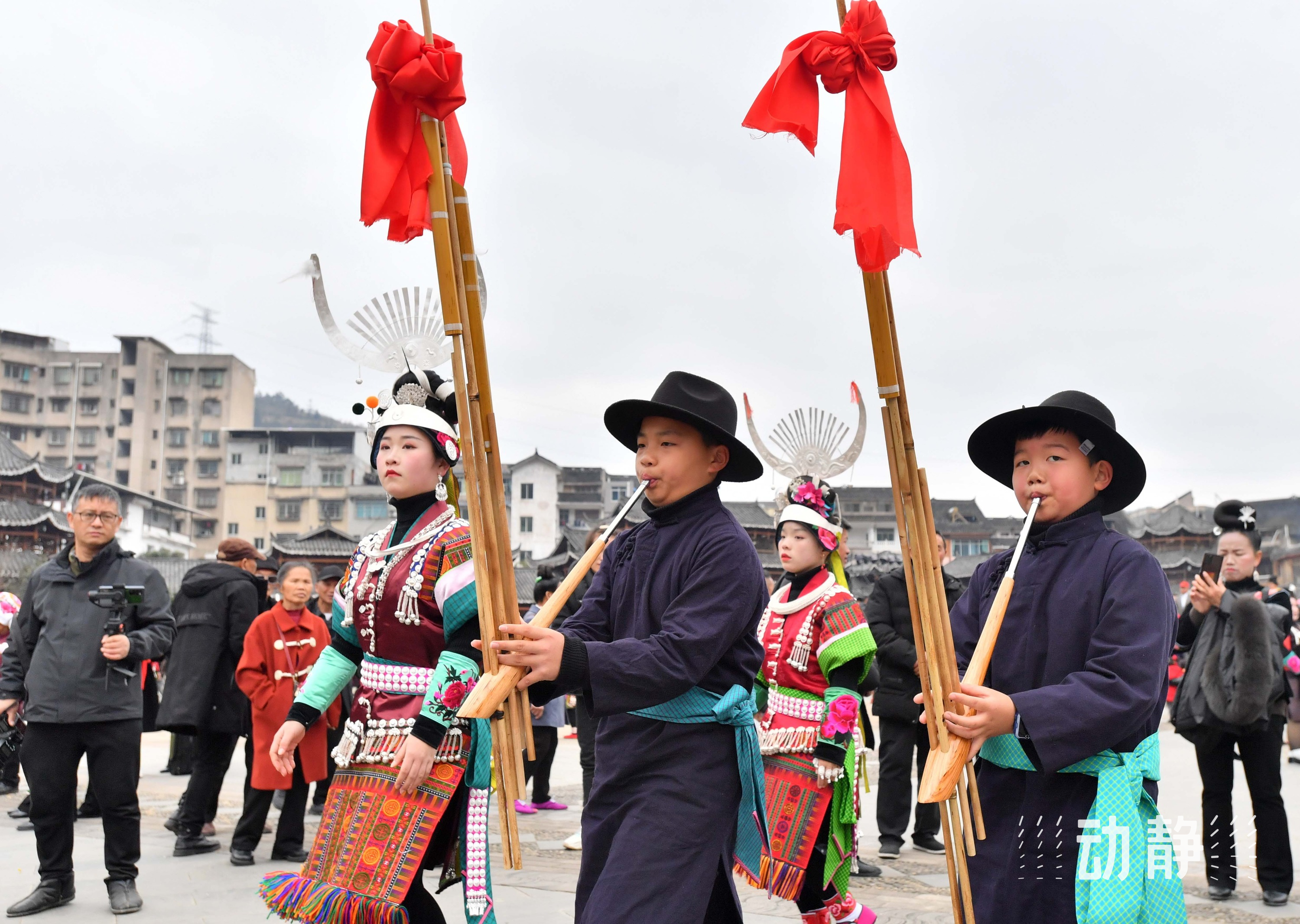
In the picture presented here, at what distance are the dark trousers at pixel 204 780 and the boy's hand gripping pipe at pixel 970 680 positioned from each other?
5309 millimetres

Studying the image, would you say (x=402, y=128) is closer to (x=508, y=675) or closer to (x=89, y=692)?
(x=508, y=675)

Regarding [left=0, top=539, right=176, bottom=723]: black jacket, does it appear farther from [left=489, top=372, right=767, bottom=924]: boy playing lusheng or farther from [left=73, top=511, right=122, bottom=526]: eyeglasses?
[left=489, top=372, right=767, bottom=924]: boy playing lusheng

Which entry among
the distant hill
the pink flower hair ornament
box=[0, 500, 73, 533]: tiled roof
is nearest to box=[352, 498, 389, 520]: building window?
box=[0, 500, 73, 533]: tiled roof

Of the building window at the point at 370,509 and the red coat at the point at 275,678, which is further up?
the building window at the point at 370,509

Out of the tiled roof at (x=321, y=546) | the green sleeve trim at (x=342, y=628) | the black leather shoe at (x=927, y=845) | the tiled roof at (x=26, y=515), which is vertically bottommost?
the black leather shoe at (x=927, y=845)

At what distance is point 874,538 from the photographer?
57.5 m

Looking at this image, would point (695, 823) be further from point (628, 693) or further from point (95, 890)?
point (95, 890)

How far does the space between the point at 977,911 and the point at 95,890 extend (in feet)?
14.9

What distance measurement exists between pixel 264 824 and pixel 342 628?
316 cm

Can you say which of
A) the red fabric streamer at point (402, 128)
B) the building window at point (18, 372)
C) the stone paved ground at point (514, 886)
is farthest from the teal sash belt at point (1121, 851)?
the building window at point (18, 372)

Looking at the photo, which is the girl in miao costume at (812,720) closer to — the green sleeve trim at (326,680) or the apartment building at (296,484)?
the green sleeve trim at (326,680)

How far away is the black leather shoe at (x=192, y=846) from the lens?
253 inches

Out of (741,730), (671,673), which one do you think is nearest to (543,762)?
(741,730)

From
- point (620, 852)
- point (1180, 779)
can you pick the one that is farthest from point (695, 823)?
point (1180, 779)
